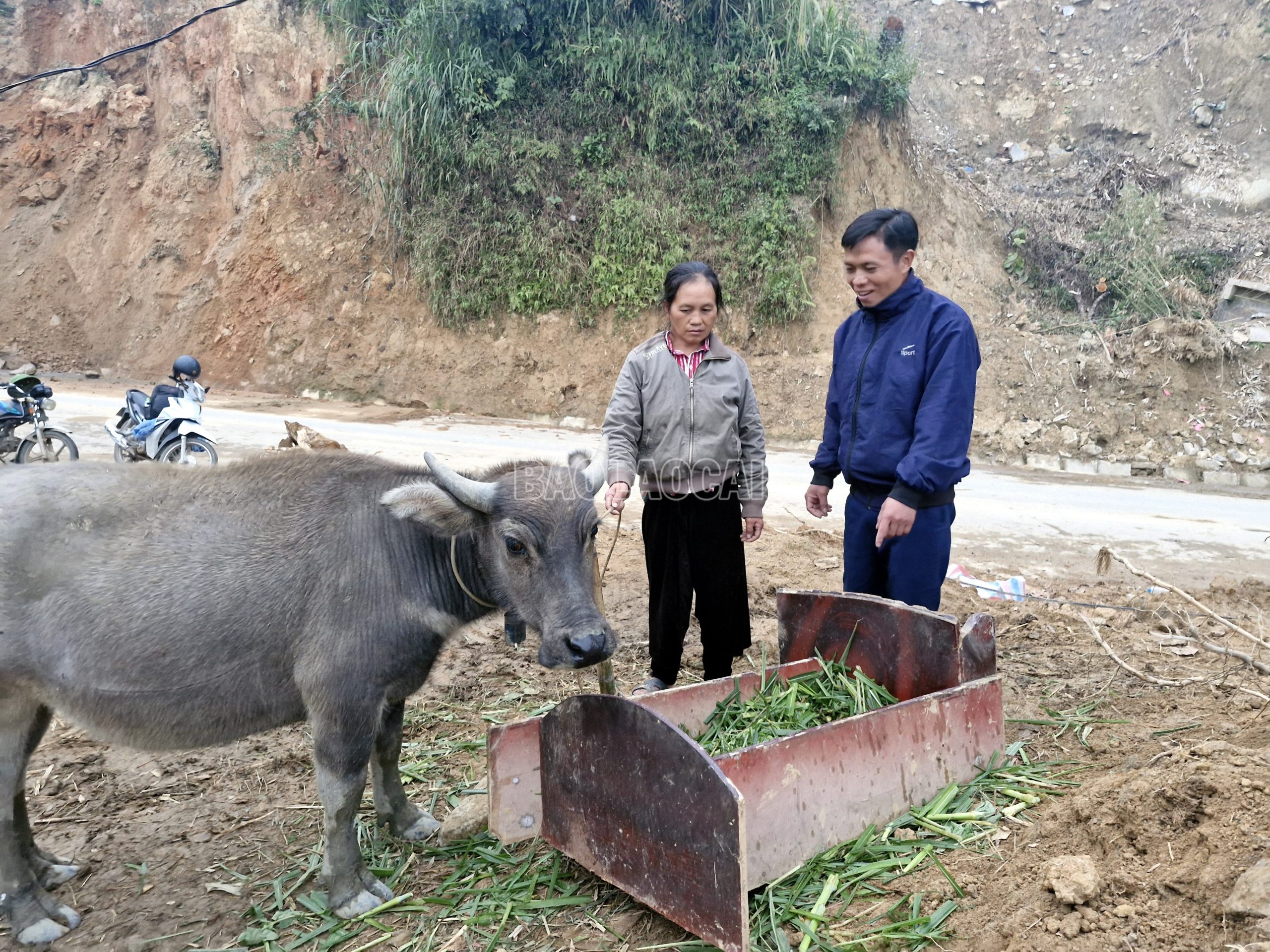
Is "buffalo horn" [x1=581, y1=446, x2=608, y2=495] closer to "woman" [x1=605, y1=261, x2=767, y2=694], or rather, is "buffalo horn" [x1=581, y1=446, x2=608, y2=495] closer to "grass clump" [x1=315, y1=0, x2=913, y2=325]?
"woman" [x1=605, y1=261, x2=767, y2=694]

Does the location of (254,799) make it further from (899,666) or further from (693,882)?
(899,666)

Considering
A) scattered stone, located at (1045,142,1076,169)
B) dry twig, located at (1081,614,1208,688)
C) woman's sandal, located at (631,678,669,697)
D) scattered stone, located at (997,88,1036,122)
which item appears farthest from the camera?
scattered stone, located at (997,88,1036,122)

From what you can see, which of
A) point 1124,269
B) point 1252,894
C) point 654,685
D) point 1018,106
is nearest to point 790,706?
point 654,685

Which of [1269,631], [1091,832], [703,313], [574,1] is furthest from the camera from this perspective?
[574,1]

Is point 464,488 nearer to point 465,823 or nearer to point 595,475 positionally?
point 595,475

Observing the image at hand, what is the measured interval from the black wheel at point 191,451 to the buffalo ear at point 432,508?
6.79 meters

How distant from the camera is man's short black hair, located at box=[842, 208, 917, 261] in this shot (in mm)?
3598

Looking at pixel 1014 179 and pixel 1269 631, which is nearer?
pixel 1269 631

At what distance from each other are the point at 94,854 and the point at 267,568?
1626mm

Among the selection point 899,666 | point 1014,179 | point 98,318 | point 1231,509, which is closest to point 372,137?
point 98,318

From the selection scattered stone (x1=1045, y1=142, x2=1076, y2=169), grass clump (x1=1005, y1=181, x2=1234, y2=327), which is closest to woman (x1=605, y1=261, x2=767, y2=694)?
grass clump (x1=1005, y1=181, x2=1234, y2=327)

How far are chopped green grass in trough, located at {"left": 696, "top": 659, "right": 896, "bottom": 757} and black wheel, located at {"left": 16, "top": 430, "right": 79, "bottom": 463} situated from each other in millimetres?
9175

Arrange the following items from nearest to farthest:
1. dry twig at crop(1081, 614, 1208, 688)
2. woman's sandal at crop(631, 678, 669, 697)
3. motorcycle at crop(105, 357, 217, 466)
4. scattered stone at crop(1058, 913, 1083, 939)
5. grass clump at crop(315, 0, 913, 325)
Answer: scattered stone at crop(1058, 913, 1083, 939), dry twig at crop(1081, 614, 1208, 688), woman's sandal at crop(631, 678, 669, 697), motorcycle at crop(105, 357, 217, 466), grass clump at crop(315, 0, 913, 325)

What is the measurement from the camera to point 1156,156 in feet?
62.7
